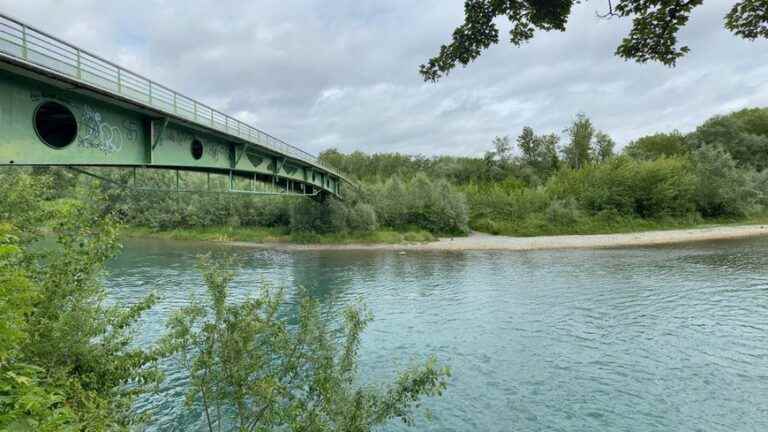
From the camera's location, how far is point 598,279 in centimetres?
2767

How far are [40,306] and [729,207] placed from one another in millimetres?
78088

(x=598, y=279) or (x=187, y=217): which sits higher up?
(x=187, y=217)

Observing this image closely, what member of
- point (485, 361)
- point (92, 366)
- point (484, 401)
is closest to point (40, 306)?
point (92, 366)

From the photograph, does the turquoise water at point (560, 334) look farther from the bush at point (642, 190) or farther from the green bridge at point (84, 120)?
the bush at point (642, 190)

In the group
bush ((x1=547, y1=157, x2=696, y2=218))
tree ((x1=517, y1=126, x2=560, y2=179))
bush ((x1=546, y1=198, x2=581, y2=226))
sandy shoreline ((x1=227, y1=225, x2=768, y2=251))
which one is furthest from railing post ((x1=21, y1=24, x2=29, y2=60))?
tree ((x1=517, y1=126, x2=560, y2=179))

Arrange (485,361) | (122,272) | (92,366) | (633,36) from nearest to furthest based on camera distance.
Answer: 1. (633,36)
2. (92,366)
3. (485,361)
4. (122,272)

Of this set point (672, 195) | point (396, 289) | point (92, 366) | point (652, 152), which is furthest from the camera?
point (652, 152)

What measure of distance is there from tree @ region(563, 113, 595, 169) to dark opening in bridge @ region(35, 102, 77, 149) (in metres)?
89.1

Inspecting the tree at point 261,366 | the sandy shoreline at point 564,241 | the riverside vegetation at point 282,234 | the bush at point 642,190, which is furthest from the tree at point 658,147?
the tree at point 261,366

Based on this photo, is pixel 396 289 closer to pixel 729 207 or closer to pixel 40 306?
pixel 40 306

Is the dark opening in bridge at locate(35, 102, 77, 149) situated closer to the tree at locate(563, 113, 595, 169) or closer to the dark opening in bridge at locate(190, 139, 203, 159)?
the dark opening in bridge at locate(190, 139, 203, 159)

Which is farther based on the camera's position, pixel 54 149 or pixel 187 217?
pixel 187 217

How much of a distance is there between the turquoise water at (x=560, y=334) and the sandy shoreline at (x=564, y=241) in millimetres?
10705

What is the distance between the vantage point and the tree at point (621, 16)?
16.9 feet
